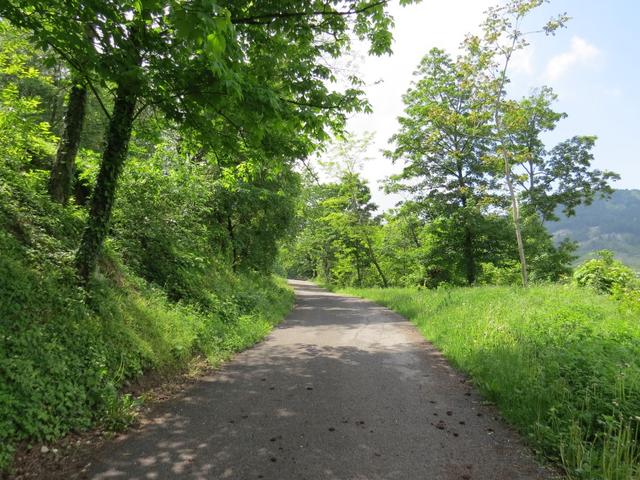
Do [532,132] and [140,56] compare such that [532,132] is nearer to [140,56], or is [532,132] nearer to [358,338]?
[358,338]

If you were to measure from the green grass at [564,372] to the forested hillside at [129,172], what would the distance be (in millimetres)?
4575

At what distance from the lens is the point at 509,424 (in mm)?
4566

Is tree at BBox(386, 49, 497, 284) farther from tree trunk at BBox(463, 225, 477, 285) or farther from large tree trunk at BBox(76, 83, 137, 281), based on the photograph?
large tree trunk at BBox(76, 83, 137, 281)

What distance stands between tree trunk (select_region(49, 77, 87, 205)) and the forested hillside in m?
0.02

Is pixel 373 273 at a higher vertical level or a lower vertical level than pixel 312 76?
lower

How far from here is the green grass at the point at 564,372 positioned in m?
3.55

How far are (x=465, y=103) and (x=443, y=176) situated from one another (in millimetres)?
4261

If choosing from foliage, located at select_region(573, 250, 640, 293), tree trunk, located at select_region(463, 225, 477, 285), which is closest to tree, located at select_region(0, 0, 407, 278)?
foliage, located at select_region(573, 250, 640, 293)

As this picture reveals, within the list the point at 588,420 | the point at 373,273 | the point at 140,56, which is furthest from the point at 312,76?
the point at 373,273

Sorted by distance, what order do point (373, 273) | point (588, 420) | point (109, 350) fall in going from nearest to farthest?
point (588, 420)
point (109, 350)
point (373, 273)

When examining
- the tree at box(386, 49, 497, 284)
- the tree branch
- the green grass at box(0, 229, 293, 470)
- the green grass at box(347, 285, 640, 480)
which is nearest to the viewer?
the green grass at box(347, 285, 640, 480)

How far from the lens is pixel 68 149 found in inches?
291

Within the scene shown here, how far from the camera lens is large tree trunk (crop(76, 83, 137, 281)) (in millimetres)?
5680

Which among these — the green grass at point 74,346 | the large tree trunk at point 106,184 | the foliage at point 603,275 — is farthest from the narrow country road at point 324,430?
the foliage at point 603,275
